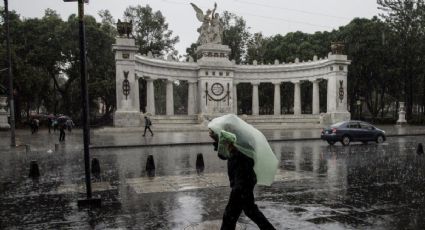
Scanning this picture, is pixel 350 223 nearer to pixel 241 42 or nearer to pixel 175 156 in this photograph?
pixel 175 156

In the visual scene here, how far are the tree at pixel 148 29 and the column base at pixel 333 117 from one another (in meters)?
25.6

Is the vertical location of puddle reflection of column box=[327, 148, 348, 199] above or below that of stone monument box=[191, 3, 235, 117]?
below

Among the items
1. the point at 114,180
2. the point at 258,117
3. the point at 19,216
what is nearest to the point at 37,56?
the point at 258,117

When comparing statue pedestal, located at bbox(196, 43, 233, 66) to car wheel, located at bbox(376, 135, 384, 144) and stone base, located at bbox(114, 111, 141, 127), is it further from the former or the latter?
car wheel, located at bbox(376, 135, 384, 144)

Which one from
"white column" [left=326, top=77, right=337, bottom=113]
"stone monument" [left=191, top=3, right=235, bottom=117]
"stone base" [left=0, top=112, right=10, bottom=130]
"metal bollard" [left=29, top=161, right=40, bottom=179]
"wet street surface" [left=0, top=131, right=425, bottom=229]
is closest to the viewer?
"wet street surface" [left=0, top=131, right=425, bottom=229]

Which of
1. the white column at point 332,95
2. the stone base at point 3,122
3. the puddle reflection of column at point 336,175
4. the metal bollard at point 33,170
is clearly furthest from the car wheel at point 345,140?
the stone base at point 3,122

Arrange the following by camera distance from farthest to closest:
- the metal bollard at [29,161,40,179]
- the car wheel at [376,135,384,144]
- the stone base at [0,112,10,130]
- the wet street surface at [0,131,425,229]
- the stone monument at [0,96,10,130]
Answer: the stone base at [0,112,10,130] < the stone monument at [0,96,10,130] < the car wheel at [376,135,384,144] < the metal bollard at [29,161,40,179] < the wet street surface at [0,131,425,229]

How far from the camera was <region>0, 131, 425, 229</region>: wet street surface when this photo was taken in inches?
274

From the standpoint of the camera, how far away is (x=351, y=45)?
2060 inches

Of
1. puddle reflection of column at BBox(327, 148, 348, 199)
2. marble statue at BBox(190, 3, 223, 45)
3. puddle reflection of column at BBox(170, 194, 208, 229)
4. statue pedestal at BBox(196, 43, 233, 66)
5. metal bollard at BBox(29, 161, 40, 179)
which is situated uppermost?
marble statue at BBox(190, 3, 223, 45)

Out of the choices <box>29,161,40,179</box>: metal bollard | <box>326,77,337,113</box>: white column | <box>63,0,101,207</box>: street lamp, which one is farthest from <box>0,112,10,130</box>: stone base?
<box>63,0,101,207</box>: street lamp

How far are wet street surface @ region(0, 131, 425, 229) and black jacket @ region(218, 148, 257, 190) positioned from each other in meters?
1.60

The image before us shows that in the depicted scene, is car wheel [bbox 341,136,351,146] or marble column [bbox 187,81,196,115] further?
marble column [bbox 187,81,196,115]

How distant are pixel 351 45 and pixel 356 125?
3035 centimetres
